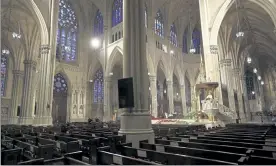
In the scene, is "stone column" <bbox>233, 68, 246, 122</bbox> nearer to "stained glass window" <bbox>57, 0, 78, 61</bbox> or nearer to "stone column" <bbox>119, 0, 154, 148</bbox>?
"stone column" <bbox>119, 0, 154, 148</bbox>

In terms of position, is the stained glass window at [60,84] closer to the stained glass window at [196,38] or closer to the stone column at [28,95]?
the stone column at [28,95]

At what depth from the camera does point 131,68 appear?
631cm

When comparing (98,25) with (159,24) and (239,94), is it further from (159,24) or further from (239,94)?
(239,94)

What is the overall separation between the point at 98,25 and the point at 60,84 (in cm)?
1099

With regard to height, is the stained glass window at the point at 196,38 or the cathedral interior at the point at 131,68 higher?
the stained glass window at the point at 196,38

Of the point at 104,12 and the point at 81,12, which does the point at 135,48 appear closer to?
the point at 104,12

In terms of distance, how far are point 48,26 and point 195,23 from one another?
25.8 m

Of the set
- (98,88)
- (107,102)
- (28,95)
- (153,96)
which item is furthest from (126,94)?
(98,88)

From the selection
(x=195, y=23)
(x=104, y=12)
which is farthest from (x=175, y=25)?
(x=104, y=12)

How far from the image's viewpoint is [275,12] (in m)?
14.0

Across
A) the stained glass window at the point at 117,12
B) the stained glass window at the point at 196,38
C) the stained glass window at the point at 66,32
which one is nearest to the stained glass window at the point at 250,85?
the stained glass window at the point at 196,38

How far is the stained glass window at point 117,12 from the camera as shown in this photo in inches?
1011

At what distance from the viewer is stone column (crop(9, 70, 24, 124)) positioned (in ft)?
70.7

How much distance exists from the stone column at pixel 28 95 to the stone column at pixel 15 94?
141 inches
